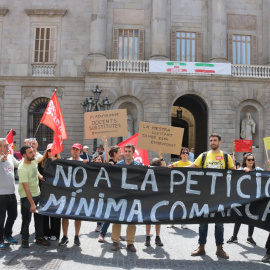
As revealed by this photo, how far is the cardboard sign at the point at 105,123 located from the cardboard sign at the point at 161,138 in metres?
0.56

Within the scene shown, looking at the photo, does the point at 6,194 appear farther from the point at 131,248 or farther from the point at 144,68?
the point at 144,68

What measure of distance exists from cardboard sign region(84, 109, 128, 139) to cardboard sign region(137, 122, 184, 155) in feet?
1.84

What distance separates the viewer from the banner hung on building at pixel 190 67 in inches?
880

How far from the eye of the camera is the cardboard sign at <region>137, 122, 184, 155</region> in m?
7.29

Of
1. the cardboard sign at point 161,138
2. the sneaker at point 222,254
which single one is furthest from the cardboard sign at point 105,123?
the sneaker at point 222,254

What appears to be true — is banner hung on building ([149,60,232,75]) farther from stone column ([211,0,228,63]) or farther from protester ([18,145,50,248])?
protester ([18,145,50,248])

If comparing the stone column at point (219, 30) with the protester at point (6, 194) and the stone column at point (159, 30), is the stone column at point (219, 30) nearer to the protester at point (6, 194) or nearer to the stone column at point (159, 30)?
the stone column at point (159, 30)

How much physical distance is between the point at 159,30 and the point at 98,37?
4.22 metres

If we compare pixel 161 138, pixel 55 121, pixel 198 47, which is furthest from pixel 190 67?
pixel 55 121

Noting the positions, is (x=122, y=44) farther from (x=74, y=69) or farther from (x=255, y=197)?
(x=255, y=197)

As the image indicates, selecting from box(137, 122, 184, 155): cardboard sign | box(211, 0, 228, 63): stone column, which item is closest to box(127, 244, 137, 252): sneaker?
box(137, 122, 184, 155): cardboard sign

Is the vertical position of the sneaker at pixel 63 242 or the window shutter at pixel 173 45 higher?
the window shutter at pixel 173 45

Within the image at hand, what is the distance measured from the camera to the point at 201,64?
73.9 feet

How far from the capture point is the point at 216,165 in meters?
6.42
